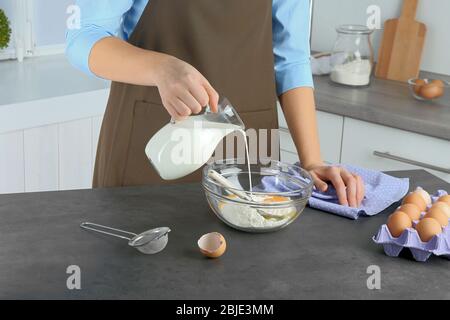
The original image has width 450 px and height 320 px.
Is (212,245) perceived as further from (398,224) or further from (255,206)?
(398,224)

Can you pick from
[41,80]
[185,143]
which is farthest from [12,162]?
[185,143]

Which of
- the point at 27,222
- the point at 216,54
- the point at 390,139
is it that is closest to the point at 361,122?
the point at 390,139

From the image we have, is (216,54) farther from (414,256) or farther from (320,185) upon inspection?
(414,256)

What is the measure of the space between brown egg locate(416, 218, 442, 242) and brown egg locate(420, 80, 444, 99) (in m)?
1.43

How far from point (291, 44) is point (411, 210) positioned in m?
0.68

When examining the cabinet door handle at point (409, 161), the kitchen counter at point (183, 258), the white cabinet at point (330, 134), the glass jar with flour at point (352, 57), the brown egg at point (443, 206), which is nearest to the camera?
the kitchen counter at point (183, 258)

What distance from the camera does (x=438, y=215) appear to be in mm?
1352

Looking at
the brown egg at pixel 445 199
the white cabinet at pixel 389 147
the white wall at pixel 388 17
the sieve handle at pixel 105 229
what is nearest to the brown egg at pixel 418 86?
the white cabinet at pixel 389 147

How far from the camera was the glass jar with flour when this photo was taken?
286 cm

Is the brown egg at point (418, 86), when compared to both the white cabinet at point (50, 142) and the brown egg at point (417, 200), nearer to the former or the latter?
the white cabinet at point (50, 142)

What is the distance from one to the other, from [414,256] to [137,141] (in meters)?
0.78

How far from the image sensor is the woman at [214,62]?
169cm

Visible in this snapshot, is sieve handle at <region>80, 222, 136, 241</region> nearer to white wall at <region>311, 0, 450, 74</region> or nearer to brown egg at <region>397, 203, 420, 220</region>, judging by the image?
brown egg at <region>397, 203, 420, 220</region>

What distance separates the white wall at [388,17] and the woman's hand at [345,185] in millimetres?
1609
